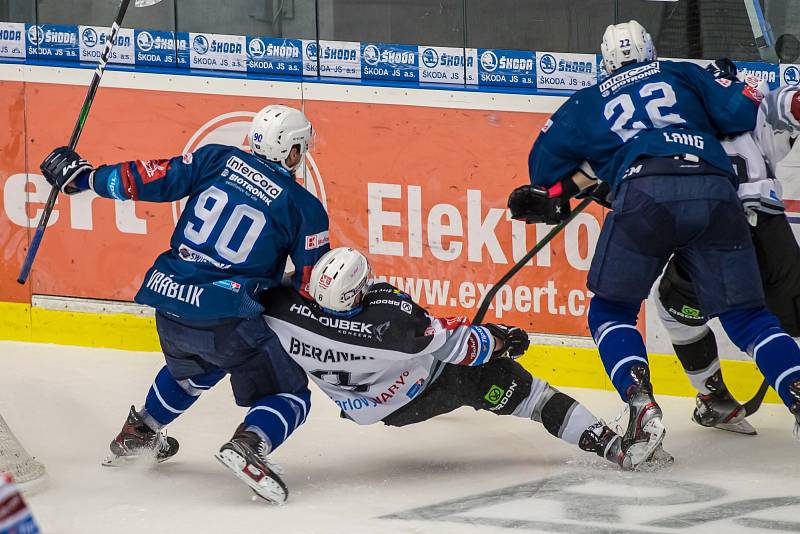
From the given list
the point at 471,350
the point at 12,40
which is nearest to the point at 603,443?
the point at 471,350

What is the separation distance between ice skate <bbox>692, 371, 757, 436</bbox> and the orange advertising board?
2.20 ft

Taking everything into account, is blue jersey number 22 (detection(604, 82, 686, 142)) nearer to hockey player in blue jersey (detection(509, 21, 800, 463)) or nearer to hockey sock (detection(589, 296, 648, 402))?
hockey player in blue jersey (detection(509, 21, 800, 463))

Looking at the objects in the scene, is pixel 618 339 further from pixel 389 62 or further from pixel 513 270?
pixel 389 62

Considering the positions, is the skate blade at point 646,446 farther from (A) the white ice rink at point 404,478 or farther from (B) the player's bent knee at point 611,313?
(B) the player's bent knee at point 611,313

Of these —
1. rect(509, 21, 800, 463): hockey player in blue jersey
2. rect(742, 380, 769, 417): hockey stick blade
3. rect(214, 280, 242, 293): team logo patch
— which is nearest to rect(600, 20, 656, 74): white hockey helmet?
rect(509, 21, 800, 463): hockey player in blue jersey

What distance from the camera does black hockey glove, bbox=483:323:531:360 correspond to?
13.0 feet

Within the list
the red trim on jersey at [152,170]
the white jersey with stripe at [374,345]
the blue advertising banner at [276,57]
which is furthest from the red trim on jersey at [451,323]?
the blue advertising banner at [276,57]

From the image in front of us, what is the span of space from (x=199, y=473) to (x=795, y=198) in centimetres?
215

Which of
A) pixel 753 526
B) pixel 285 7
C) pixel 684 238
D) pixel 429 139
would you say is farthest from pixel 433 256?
pixel 753 526

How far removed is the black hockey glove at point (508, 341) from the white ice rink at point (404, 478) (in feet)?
1.14

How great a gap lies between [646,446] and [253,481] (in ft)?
3.49

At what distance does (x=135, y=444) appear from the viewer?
414 centimetres

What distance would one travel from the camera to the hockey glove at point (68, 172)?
4.03 metres

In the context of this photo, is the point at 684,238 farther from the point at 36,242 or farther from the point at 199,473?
the point at 36,242
